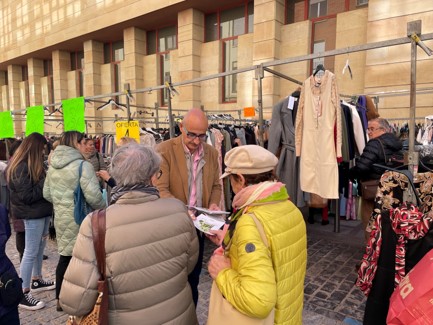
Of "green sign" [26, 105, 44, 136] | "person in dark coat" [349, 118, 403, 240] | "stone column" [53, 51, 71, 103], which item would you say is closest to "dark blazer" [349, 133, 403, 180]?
"person in dark coat" [349, 118, 403, 240]

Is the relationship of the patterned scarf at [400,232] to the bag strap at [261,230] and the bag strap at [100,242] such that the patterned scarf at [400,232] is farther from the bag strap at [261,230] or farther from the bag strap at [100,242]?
the bag strap at [100,242]

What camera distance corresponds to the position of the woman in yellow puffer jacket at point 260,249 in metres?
1.42

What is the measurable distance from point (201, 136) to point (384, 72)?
8099mm

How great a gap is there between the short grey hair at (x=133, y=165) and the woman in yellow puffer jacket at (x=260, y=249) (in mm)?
455

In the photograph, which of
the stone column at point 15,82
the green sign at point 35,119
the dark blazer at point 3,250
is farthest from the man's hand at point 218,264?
the stone column at point 15,82

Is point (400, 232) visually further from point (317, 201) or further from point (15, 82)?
point (15, 82)

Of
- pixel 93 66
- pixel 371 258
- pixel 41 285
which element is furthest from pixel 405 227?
pixel 93 66

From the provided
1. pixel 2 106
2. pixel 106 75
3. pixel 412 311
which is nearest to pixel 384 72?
pixel 412 311

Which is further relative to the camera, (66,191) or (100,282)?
(66,191)

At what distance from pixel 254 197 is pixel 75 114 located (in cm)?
423

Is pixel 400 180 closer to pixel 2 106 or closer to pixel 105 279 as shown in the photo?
pixel 105 279

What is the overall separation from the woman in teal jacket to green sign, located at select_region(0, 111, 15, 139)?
152 inches

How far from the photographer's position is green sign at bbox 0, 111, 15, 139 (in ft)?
20.7

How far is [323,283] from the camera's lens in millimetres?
4141
